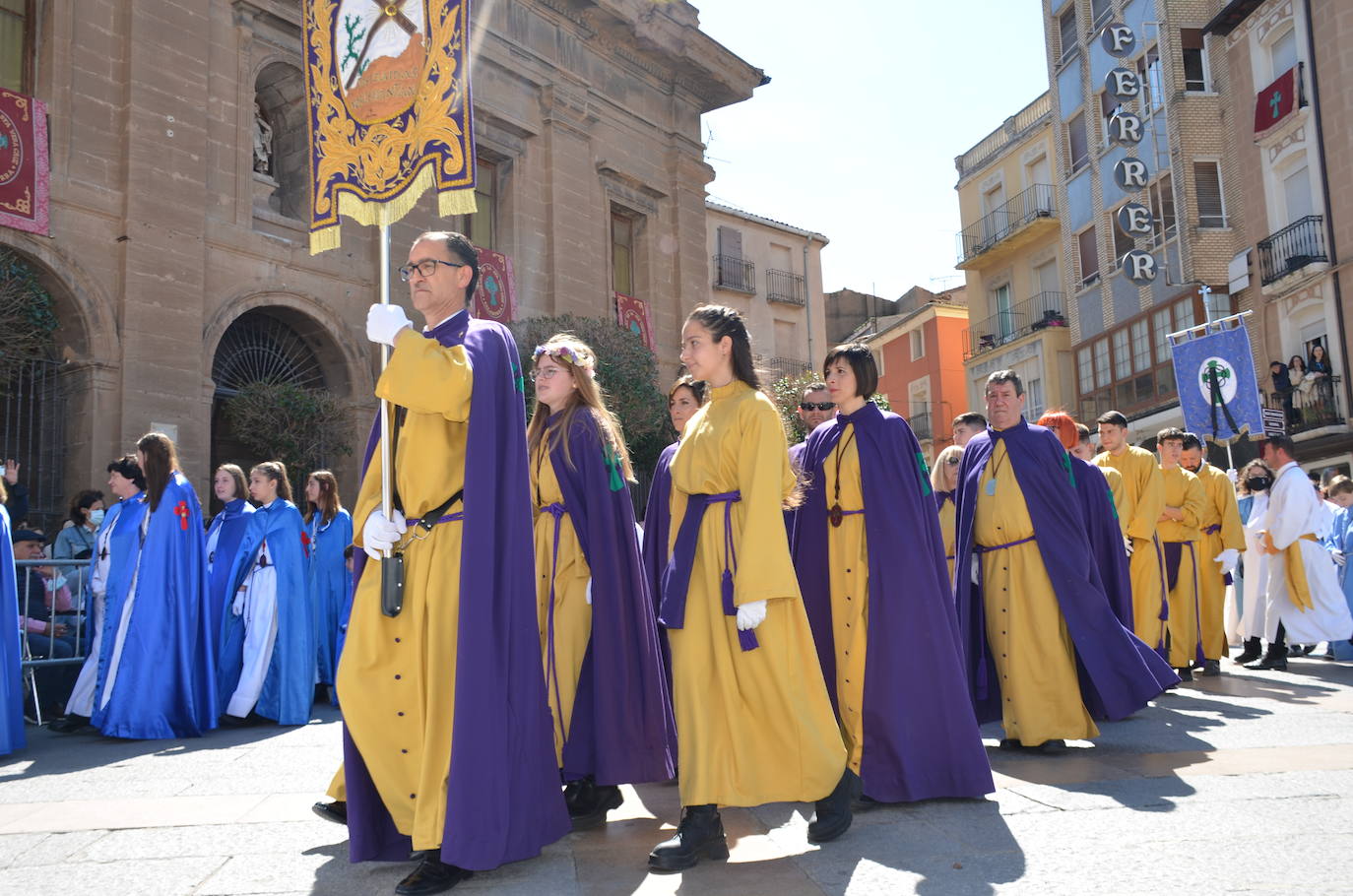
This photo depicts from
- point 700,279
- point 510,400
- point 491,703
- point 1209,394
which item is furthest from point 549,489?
point 700,279

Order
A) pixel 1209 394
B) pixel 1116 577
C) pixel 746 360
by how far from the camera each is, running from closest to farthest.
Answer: pixel 746 360, pixel 1116 577, pixel 1209 394

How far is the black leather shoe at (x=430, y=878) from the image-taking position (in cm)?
343

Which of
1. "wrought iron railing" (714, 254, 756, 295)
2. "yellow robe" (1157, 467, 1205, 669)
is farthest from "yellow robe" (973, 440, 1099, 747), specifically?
"wrought iron railing" (714, 254, 756, 295)

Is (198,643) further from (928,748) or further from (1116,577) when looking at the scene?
(1116,577)

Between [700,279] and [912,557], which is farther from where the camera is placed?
[700,279]

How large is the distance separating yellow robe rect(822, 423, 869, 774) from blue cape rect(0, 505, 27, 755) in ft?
16.5

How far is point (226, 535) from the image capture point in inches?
359

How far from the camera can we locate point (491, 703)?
3.55m

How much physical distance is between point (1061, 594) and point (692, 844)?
9.55 feet

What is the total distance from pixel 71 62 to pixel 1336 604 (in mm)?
14991

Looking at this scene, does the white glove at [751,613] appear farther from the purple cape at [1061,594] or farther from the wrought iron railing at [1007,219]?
the wrought iron railing at [1007,219]

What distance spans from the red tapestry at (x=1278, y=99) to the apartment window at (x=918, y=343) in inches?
694

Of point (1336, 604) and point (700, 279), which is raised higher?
Answer: point (700, 279)

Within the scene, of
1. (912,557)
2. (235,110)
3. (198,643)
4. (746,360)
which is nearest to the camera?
(746,360)
